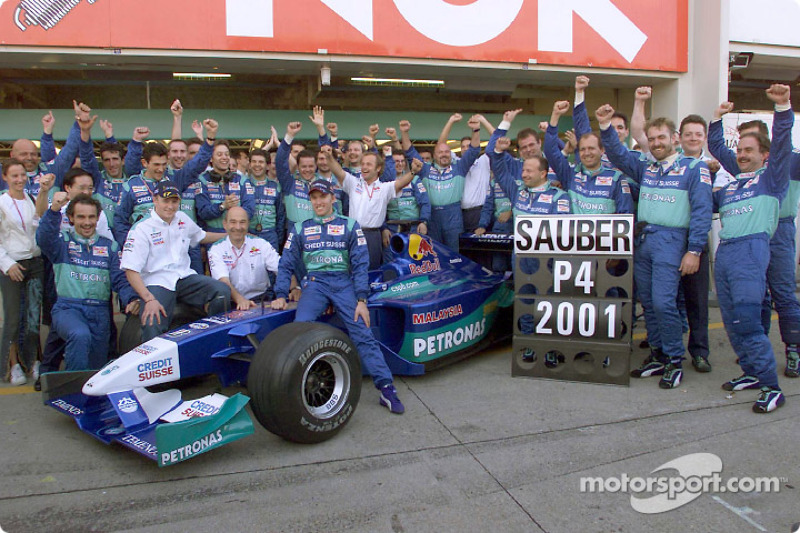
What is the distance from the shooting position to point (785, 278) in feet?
15.7

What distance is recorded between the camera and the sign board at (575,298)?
4.70 meters

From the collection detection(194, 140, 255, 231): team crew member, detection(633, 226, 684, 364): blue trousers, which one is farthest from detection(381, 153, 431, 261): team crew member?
detection(633, 226, 684, 364): blue trousers

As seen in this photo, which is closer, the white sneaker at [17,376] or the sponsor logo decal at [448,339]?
the sponsor logo decal at [448,339]

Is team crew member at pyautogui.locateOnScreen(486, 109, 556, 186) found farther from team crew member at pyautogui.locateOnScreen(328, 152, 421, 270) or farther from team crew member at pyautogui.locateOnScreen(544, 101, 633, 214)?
team crew member at pyautogui.locateOnScreen(328, 152, 421, 270)

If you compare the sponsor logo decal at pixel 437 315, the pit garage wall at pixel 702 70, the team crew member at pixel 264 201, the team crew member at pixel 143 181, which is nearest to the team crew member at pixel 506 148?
the sponsor logo decal at pixel 437 315

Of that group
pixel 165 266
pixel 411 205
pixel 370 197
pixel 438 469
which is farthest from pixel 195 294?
pixel 411 205

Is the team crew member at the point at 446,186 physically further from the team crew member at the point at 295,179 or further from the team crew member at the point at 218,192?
the team crew member at the point at 218,192

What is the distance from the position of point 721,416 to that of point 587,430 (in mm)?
990

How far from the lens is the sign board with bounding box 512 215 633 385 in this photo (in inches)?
185

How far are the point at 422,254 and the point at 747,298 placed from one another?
2.53 m

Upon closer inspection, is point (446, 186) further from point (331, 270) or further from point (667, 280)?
point (667, 280)

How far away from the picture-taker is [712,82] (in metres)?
9.75

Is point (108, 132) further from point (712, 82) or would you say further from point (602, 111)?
point (712, 82)

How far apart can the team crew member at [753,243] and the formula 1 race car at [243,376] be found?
2.19 meters
